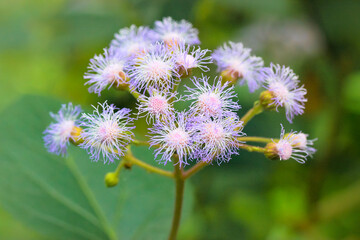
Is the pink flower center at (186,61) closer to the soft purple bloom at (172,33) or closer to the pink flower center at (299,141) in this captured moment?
the soft purple bloom at (172,33)

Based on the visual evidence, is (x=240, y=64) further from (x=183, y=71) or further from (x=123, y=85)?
(x=123, y=85)

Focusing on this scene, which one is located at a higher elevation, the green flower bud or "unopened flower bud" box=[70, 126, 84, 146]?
the green flower bud

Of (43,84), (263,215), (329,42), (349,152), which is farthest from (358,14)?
(43,84)

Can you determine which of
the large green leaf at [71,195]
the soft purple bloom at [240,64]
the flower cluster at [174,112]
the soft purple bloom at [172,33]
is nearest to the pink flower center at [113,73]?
the flower cluster at [174,112]

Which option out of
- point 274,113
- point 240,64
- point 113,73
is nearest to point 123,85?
point 113,73

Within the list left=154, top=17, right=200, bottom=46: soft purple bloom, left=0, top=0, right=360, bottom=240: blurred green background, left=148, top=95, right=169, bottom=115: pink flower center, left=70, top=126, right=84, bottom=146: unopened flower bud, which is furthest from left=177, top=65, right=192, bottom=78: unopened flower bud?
left=0, top=0, right=360, bottom=240: blurred green background

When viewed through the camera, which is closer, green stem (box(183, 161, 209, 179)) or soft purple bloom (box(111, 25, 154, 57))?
green stem (box(183, 161, 209, 179))

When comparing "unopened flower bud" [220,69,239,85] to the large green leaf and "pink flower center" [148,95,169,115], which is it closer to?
"pink flower center" [148,95,169,115]
